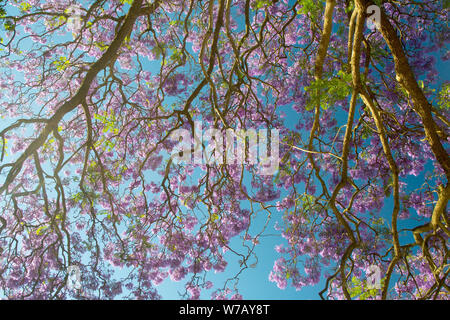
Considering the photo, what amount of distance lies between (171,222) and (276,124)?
222 cm

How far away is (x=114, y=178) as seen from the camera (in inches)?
179

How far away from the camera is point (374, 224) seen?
173 inches

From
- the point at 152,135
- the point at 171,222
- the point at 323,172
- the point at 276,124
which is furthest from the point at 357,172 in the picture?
the point at 152,135

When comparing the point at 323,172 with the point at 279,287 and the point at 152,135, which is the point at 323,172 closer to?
the point at 279,287

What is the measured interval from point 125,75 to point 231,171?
7.80 feet

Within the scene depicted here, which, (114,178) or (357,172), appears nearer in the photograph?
(114,178)
